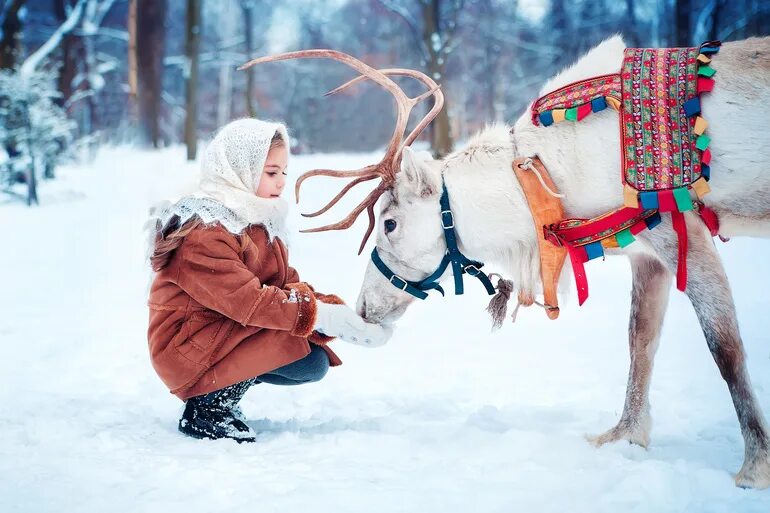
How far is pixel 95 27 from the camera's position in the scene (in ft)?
52.4

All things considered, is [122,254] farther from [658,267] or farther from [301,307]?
[658,267]

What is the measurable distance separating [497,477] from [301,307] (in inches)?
35.3

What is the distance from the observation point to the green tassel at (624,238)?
88.4 inches

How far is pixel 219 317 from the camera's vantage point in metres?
2.47

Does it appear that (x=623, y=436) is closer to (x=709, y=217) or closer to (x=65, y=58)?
(x=709, y=217)

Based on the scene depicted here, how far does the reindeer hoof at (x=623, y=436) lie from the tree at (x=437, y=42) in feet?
23.2

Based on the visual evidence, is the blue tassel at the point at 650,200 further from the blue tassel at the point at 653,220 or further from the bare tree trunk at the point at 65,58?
the bare tree trunk at the point at 65,58

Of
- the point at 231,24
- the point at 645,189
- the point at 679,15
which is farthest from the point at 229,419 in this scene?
the point at 231,24

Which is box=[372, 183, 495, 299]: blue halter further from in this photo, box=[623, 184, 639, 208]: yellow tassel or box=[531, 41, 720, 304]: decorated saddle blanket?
box=[623, 184, 639, 208]: yellow tassel

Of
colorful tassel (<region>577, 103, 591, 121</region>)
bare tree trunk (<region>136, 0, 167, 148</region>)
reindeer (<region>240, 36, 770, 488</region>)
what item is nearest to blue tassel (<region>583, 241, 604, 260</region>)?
reindeer (<region>240, 36, 770, 488</region>)

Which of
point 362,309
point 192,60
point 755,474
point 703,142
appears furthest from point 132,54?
point 755,474

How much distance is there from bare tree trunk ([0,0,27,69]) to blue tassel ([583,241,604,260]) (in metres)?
11.2

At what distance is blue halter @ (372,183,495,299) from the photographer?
247cm

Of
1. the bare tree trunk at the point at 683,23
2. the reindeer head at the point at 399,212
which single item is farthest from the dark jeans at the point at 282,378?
the bare tree trunk at the point at 683,23
